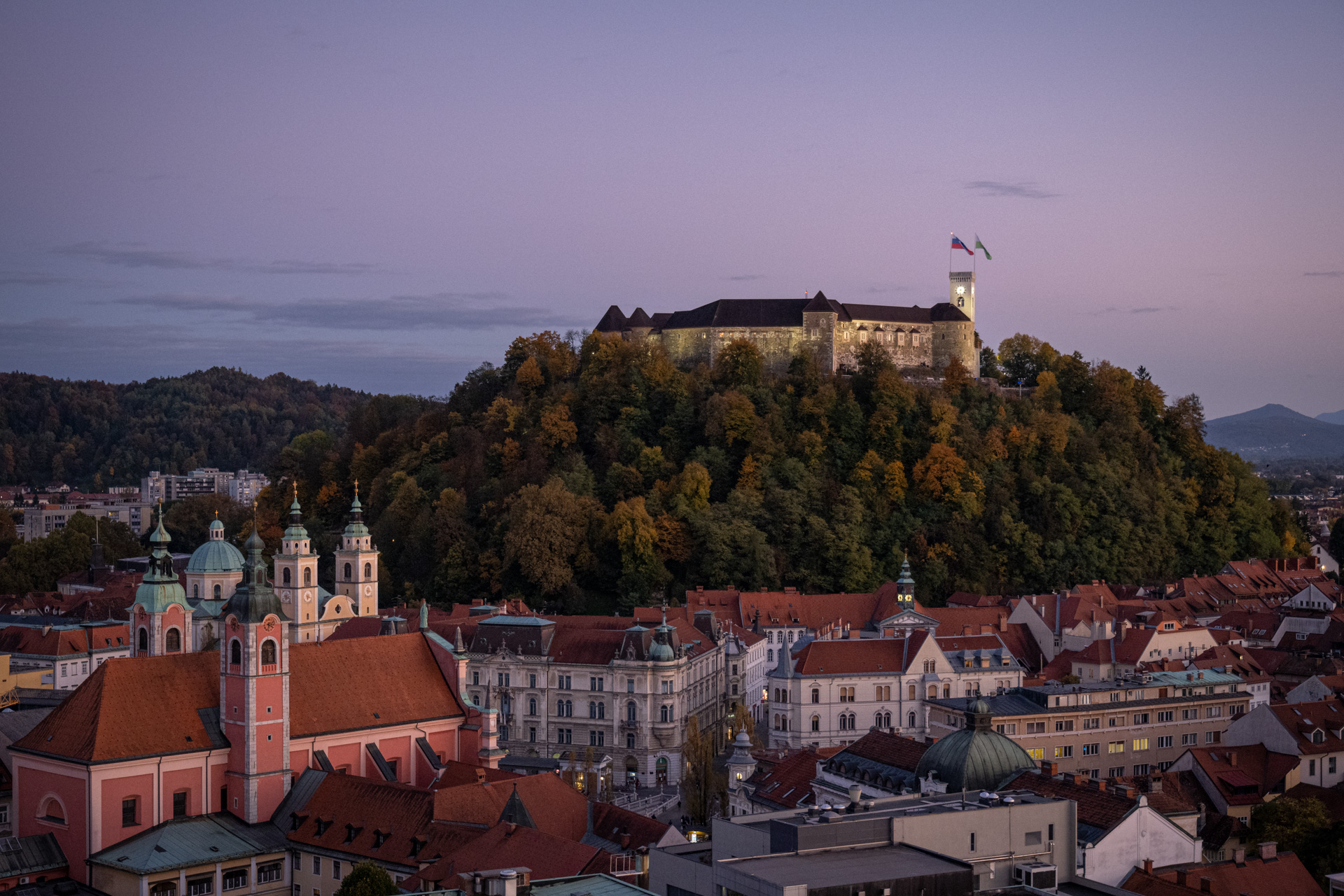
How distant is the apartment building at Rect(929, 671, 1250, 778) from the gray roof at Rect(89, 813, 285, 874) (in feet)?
83.7

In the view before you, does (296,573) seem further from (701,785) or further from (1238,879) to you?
(1238,879)

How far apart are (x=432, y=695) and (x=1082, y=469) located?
2481 inches

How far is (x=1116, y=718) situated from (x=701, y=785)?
1664 centimetres

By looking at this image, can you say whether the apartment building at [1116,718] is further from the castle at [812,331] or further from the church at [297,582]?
the castle at [812,331]

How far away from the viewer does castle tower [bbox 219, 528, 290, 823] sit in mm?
45188

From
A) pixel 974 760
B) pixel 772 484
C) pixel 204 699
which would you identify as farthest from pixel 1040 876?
pixel 772 484

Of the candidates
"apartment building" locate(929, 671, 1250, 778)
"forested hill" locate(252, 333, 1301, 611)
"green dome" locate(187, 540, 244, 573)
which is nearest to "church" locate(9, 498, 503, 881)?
"green dome" locate(187, 540, 244, 573)

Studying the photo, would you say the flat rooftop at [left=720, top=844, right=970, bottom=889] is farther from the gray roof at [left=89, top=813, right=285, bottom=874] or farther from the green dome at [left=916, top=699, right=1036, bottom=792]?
the gray roof at [left=89, top=813, right=285, bottom=874]

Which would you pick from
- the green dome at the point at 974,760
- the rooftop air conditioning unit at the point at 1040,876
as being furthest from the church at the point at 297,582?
the rooftop air conditioning unit at the point at 1040,876

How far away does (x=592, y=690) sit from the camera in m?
68.9

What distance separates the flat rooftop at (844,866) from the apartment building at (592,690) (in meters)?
34.4

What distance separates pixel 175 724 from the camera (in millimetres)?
45250

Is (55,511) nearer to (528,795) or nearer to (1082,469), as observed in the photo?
(1082,469)

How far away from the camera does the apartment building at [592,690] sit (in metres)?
67.9
